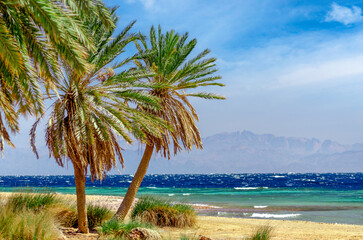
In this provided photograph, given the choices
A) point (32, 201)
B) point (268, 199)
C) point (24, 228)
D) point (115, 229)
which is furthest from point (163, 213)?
point (268, 199)

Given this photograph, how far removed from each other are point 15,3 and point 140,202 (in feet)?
40.2

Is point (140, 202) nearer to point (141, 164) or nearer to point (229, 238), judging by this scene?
point (141, 164)

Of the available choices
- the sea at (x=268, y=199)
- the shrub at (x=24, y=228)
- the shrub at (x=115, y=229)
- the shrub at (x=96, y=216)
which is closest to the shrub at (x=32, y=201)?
the sea at (x=268, y=199)

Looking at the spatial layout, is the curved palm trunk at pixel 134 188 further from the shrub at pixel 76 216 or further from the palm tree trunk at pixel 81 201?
the palm tree trunk at pixel 81 201

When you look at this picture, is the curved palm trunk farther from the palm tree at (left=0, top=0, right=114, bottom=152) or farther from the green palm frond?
the palm tree at (left=0, top=0, right=114, bottom=152)

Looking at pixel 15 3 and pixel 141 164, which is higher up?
pixel 15 3

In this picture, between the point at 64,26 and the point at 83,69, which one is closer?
the point at 64,26

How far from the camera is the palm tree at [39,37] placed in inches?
309

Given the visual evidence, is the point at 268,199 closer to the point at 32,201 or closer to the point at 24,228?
the point at 32,201

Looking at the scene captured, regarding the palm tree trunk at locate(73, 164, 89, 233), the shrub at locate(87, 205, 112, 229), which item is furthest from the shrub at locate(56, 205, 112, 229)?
the palm tree trunk at locate(73, 164, 89, 233)

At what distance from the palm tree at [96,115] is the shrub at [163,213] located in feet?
12.8

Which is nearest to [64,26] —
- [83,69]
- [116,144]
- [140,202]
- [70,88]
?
[83,69]

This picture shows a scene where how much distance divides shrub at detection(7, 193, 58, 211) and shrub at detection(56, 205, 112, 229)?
0.61 m

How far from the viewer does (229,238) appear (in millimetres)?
15164
